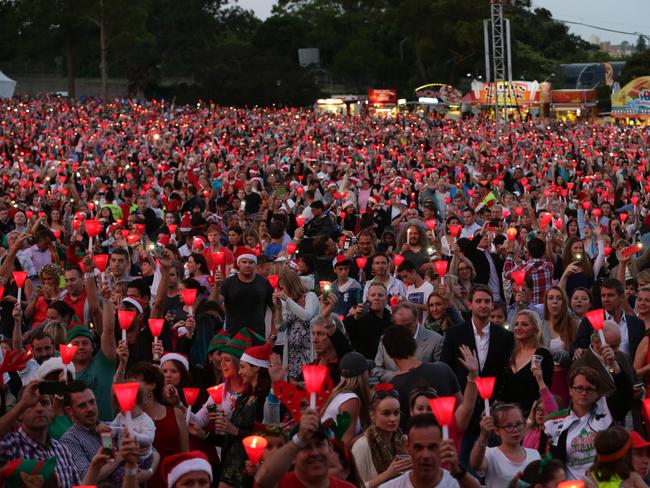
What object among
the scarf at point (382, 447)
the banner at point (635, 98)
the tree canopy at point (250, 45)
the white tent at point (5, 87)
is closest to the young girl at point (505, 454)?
the scarf at point (382, 447)

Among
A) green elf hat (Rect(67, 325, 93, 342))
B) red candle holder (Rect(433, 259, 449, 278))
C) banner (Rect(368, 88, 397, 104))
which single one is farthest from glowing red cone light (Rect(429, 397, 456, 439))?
banner (Rect(368, 88, 397, 104))

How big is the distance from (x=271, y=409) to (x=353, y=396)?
0.44 metres

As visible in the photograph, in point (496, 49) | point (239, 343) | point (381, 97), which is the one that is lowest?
point (381, 97)

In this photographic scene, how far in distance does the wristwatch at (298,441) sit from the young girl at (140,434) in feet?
3.59

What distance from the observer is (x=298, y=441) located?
490cm

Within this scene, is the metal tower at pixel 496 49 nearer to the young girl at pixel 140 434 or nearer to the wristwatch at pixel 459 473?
the young girl at pixel 140 434

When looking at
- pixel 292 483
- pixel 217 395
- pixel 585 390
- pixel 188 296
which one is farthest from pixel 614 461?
pixel 188 296

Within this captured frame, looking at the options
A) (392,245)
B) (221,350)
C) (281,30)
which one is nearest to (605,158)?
(392,245)

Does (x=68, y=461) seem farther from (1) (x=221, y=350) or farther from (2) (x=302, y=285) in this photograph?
(2) (x=302, y=285)

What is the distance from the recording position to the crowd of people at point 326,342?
5.64 m

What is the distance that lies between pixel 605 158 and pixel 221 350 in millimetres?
23923

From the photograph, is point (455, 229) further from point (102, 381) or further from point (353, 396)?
point (353, 396)

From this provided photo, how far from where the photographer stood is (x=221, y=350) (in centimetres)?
735

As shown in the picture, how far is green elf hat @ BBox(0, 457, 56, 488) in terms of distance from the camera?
5254mm
